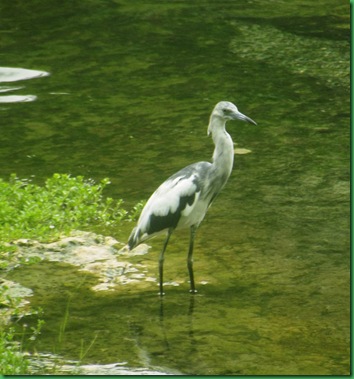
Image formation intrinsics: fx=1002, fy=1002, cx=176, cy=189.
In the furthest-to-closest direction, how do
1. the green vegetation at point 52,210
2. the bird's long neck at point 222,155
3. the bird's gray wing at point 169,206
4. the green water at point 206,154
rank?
the green vegetation at point 52,210 → the bird's long neck at point 222,155 → the bird's gray wing at point 169,206 → the green water at point 206,154

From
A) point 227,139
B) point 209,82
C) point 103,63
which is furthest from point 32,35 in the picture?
point 227,139

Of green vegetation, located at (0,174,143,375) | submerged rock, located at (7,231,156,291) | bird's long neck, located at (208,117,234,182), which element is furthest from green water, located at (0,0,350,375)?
bird's long neck, located at (208,117,234,182)

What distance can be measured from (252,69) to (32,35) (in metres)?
3.01

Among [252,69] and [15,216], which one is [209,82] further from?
[15,216]

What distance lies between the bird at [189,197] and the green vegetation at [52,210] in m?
0.83

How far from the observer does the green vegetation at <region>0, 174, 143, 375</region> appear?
688cm

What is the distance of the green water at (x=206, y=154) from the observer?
568 cm

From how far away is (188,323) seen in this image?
5867mm

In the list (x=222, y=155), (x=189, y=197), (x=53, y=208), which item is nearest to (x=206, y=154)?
(x=53, y=208)

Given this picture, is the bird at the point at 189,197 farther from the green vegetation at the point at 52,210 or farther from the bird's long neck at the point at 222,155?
the green vegetation at the point at 52,210

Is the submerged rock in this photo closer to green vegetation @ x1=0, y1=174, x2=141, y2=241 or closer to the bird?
green vegetation @ x1=0, y1=174, x2=141, y2=241

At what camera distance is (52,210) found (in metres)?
7.18

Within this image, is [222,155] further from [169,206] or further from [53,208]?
[53,208]

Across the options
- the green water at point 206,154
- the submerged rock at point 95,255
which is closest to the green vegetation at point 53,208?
the submerged rock at point 95,255
